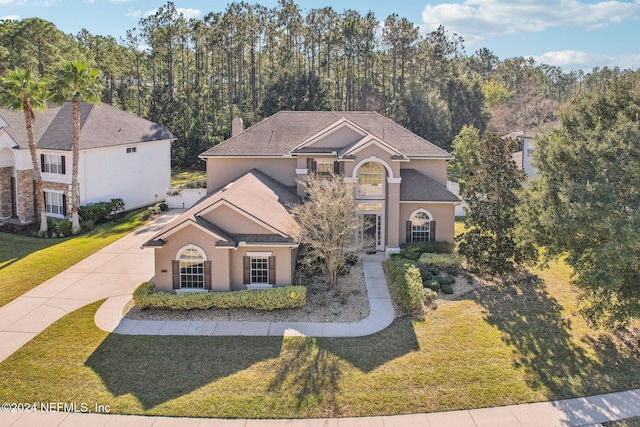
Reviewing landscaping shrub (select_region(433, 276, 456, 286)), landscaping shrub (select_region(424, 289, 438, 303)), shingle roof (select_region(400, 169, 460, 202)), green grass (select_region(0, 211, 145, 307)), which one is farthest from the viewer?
shingle roof (select_region(400, 169, 460, 202))

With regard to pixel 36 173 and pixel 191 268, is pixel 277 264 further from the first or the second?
pixel 36 173

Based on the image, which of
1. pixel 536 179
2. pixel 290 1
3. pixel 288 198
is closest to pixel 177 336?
pixel 288 198

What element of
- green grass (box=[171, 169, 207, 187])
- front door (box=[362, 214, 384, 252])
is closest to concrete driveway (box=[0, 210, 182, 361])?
front door (box=[362, 214, 384, 252])

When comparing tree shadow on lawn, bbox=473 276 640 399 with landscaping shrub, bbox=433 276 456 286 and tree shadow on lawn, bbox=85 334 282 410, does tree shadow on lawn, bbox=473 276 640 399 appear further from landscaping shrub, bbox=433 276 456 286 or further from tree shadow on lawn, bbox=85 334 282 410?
tree shadow on lawn, bbox=85 334 282 410

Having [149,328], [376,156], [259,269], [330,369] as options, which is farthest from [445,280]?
[149,328]

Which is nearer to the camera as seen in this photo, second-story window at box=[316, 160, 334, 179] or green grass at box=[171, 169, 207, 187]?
second-story window at box=[316, 160, 334, 179]

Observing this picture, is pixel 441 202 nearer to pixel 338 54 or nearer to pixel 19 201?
pixel 19 201
